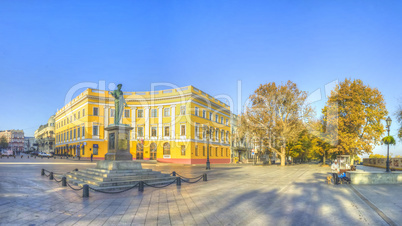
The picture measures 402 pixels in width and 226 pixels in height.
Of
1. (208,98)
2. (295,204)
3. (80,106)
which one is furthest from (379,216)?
(80,106)

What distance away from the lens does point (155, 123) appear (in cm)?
4972

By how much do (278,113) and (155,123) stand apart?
2219 centimetres

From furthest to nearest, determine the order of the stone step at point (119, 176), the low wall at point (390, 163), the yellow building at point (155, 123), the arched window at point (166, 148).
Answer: the arched window at point (166, 148) < the yellow building at point (155, 123) < the low wall at point (390, 163) < the stone step at point (119, 176)

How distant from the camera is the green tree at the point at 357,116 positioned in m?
32.3

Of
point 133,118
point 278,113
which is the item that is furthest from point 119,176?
point 133,118

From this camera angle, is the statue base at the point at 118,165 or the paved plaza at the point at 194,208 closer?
the paved plaza at the point at 194,208

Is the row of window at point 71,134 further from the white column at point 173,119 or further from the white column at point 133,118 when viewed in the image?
the white column at point 173,119

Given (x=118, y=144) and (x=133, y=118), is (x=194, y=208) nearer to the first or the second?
(x=118, y=144)

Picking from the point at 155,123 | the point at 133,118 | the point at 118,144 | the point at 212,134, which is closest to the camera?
the point at 118,144

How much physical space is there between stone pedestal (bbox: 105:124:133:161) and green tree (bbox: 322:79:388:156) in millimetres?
27157

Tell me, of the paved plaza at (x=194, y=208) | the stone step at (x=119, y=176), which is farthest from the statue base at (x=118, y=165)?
the paved plaza at (x=194, y=208)

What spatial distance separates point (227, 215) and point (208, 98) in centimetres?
4515

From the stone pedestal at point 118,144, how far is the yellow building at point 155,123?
94.5 feet

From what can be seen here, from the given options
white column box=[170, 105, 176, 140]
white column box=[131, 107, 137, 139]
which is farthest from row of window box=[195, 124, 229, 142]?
white column box=[131, 107, 137, 139]
